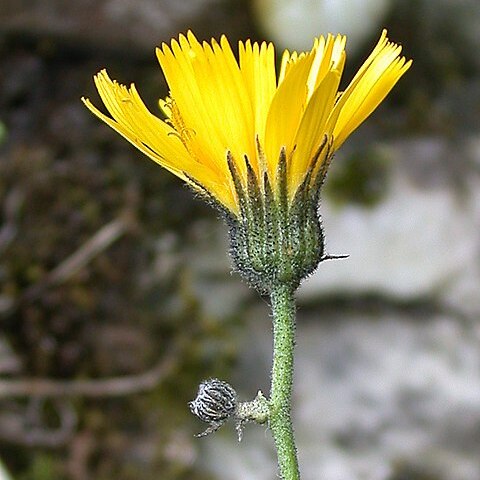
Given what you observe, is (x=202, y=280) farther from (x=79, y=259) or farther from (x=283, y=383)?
(x=283, y=383)

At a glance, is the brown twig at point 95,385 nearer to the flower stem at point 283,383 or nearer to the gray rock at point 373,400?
the gray rock at point 373,400

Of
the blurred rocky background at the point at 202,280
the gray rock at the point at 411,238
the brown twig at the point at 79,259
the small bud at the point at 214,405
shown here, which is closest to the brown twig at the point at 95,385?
the blurred rocky background at the point at 202,280

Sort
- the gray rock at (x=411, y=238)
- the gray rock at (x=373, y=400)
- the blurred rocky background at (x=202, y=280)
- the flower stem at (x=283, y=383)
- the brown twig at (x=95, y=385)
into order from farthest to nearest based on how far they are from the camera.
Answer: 1. the gray rock at (x=411, y=238)
2. the gray rock at (x=373, y=400)
3. the blurred rocky background at (x=202, y=280)
4. the brown twig at (x=95, y=385)
5. the flower stem at (x=283, y=383)

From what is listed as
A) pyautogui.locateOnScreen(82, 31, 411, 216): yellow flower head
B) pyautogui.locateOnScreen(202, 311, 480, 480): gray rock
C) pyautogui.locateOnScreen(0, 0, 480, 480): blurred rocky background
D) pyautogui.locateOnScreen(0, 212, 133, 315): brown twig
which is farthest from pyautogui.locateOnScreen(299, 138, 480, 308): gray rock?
pyautogui.locateOnScreen(82, 31, 411, 216): yellow flower head

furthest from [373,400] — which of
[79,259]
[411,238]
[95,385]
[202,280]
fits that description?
[79,259]

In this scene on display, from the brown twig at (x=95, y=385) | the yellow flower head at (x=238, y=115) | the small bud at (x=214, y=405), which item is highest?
the brown twig at (x=95, y=385)
